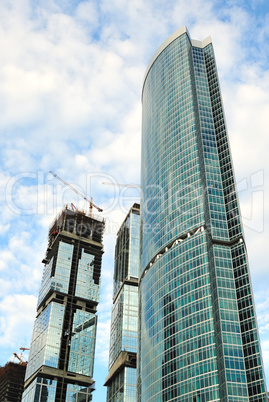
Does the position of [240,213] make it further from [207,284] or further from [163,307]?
[163,307]

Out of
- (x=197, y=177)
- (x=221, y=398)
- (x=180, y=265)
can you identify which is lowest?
(x=221, y=398)

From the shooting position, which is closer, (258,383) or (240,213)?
(258,383)

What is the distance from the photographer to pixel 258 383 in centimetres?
11831

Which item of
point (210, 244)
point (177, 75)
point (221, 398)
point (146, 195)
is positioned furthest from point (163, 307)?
point (177, 75)

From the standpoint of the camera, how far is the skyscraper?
12481 centimetres

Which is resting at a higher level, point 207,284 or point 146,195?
point 146,195

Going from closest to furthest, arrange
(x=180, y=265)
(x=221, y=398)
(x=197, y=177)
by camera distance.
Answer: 1. (x=221, y=398)
2. (x=180, y=265)
3. (x=197, y=177)

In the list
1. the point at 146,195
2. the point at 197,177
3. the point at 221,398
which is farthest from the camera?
the point at 146,195

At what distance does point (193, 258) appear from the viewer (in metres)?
145

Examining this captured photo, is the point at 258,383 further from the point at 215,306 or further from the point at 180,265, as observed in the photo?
the point at 180,265

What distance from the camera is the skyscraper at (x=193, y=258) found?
125 meters

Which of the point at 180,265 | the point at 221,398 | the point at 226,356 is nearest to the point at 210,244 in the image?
the point at 180,265

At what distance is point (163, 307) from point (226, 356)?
1234 inches

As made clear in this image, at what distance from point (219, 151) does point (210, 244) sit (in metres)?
39.1
